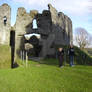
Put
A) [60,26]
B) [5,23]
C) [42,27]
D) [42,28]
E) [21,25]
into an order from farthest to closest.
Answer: [60,26]
[42,27]
[42,28]
[21,25]
[5,23]

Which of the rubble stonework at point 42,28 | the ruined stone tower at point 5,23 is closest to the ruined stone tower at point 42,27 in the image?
the rubble stonework at point 42,28

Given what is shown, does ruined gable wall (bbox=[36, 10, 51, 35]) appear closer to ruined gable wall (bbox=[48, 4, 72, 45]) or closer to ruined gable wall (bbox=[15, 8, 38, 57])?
ruined gable wall (bbox=[48, 4, 72, 45])

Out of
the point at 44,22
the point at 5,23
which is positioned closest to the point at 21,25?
the point at 5,23

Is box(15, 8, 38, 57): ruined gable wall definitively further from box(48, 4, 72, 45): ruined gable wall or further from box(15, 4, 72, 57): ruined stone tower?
box(48, 4, 72, 45): ruined gable wall

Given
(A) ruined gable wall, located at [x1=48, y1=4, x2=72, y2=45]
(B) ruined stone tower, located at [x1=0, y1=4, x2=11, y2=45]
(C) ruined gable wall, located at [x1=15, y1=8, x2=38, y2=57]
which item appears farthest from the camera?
(C) ruined gable wall, located at [x1=15, y1=8, x2=38, y2=57]

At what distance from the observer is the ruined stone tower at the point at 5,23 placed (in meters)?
32.3

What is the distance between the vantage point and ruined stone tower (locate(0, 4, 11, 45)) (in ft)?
106

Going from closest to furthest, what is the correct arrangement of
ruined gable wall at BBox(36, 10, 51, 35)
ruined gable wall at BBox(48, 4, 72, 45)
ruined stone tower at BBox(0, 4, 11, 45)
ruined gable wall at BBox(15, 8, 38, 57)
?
ruined stone tower at BBox(0, 4, 11, 45) → ruined gable wall at BBox(48, 4, 72, 45) → ruined gable wall at BBox(15, 8, 38, 57) → ruined gable wall at BBox(36, 10, 51, 35)

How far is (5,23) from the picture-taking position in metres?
32.7

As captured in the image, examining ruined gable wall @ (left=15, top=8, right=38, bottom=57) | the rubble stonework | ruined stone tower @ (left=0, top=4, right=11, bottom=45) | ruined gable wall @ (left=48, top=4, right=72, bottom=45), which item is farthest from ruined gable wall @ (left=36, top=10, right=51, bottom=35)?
ruined stone tower @ (left=0, top=4, right=11, bottom=45)

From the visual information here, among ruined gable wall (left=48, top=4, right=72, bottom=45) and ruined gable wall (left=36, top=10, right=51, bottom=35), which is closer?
ruined gable wall (left=48, top=4, right=72, bottom=45)

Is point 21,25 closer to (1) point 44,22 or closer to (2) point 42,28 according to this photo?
(2) point 42,28

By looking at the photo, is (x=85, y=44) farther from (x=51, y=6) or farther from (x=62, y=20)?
(x=51, y=6)

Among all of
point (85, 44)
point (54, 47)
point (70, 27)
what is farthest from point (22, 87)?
point (85, 44)
